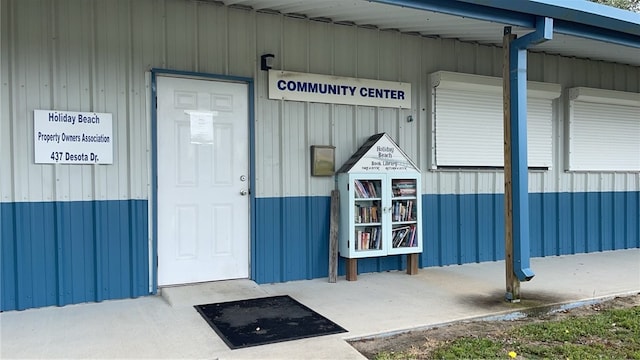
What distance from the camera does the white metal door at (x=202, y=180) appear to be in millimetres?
4719

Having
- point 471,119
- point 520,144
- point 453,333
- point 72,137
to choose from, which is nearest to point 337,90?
point 471,119

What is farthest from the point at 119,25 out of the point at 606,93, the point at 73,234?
the point at 606,93

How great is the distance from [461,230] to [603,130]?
2964 millimetres

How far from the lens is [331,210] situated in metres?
5.31

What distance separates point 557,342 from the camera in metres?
3.53

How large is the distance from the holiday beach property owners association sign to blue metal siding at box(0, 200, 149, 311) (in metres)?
0.40

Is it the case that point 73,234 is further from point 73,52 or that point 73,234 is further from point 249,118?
point 249,118

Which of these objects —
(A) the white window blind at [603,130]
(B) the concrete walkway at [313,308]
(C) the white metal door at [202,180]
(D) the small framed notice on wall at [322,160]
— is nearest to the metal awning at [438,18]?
(A) the white window blind at [603,130]

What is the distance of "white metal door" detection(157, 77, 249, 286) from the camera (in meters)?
4.72

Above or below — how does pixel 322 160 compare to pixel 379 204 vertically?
above

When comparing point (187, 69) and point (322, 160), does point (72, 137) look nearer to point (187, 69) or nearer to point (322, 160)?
point (187, 69)

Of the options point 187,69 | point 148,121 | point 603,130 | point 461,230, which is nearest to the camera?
point 148,121

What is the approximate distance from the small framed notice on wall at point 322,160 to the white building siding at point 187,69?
9 cm

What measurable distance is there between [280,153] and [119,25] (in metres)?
1.94
